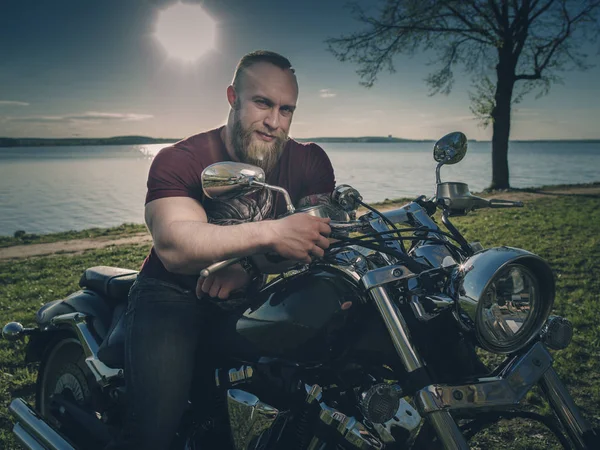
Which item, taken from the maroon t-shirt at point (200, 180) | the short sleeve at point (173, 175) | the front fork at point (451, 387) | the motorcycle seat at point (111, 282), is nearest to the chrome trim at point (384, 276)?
the front fork at point (451, 387)

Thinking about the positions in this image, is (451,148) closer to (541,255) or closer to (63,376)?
(63,376)

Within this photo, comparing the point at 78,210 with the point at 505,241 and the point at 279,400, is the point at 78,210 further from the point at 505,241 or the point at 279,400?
the point at 279,400

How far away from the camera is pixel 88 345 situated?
2520 mm

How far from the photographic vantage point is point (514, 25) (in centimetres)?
1689

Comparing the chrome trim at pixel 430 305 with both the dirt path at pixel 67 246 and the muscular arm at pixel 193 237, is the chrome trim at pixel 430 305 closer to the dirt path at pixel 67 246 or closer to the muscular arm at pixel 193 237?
the muscular arm at pixel 193 237

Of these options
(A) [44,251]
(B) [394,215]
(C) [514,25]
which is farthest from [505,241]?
(C) [514,25]

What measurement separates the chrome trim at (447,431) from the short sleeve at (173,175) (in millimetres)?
1432

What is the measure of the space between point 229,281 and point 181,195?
0.56m

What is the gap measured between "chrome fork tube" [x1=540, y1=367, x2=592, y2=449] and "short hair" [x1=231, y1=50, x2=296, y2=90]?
5.91 feet

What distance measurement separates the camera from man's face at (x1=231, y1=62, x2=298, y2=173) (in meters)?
2.37

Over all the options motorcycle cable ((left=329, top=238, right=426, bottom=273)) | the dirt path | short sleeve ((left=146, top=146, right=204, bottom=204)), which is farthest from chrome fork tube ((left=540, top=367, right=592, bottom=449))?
the dirt path

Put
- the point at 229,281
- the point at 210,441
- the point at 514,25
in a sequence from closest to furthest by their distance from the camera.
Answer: the point at 229,281 → the point at 210,441 → the point at 514,25

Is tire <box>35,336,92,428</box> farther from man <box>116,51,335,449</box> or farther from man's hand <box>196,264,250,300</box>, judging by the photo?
man's hand <box>196,264,250,300</box>

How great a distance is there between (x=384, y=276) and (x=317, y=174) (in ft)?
4.38
